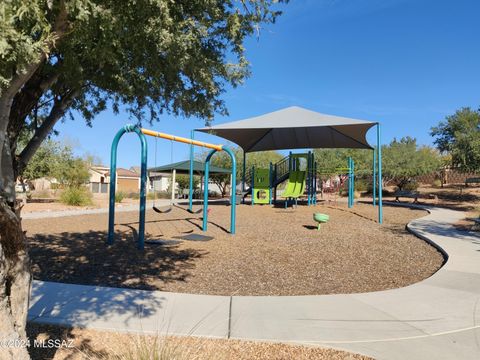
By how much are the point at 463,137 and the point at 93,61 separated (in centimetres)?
1978

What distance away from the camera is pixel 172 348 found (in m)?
3.00

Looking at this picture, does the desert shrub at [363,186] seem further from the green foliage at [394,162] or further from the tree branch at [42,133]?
the tree branch at [42,133]

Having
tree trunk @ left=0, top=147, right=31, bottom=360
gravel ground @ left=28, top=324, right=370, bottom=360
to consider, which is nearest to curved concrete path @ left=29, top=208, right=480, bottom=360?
gravel ground @ left=28, top=324, right=370, bottom=360

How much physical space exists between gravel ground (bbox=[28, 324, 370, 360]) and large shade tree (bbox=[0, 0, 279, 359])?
92 centimetres

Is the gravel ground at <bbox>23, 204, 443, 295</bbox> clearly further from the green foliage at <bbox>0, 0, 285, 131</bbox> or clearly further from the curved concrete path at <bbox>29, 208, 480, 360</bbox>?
the green foliage at <bbox>0, 0, 285, 131</bbox>

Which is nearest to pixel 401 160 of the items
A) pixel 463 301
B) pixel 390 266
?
pixel 390 266

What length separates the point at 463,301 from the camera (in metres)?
4.89

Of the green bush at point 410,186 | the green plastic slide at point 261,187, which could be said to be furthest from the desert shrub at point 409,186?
the green plastic slide at point 261,187

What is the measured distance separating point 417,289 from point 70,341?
4463mm

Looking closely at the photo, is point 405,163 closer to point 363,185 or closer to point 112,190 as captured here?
point 363,185

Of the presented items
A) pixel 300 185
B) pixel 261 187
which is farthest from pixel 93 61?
pixel 261 187

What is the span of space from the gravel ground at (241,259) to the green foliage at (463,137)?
30.0 feet

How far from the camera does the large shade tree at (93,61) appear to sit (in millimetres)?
2465

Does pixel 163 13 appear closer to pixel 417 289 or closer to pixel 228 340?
pixel 228 340
